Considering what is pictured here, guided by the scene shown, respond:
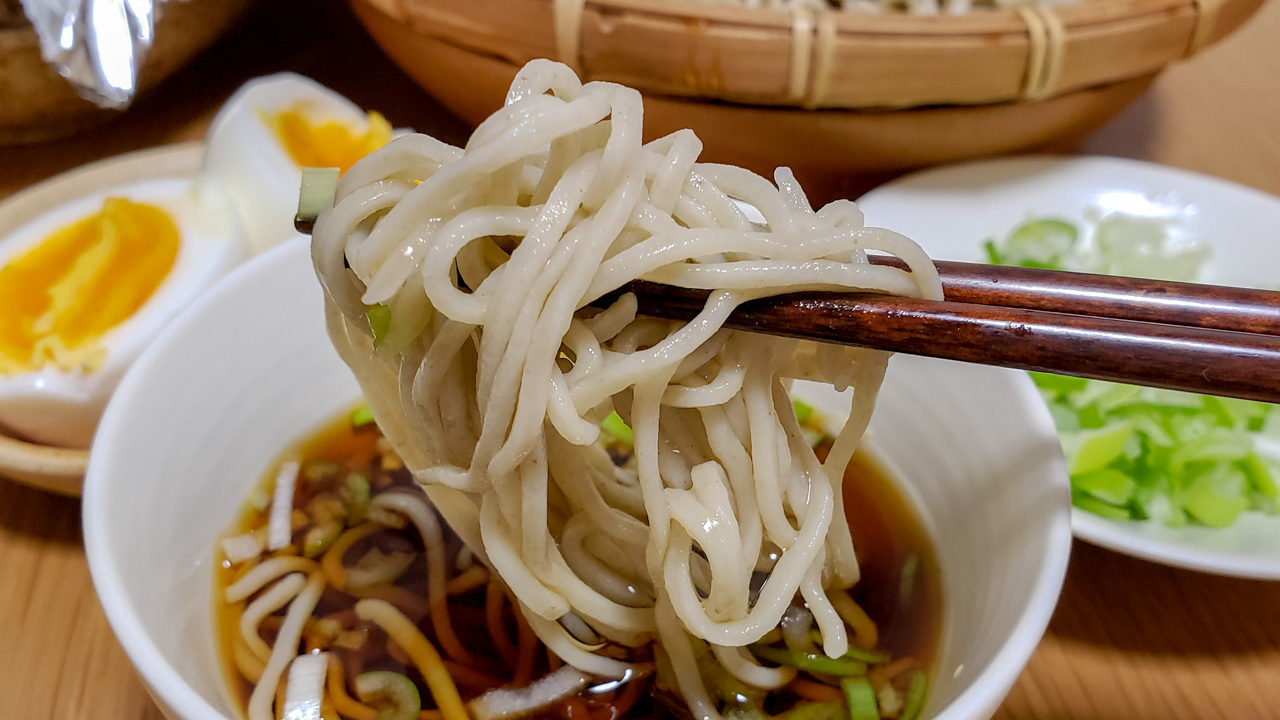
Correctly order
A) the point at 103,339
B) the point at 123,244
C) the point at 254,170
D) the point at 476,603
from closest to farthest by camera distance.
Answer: the point at 476,603 < the point at 103,339 < the point at 123,244 < the point at 254,170

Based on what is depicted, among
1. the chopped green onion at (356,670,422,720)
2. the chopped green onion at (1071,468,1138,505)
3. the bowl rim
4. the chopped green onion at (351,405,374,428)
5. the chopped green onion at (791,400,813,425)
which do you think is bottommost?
the chopped green onion at (356,670,422,720)

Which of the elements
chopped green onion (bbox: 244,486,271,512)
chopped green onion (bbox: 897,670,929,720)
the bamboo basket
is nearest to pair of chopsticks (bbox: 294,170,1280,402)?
chopped green onion (bbox: 897,670,929,720)

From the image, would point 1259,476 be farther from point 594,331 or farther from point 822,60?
point 594,331

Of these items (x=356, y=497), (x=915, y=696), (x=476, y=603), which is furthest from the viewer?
(x=356, y=497)

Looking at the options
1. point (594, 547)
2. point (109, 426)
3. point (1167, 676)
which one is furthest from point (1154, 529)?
point (109, 426)

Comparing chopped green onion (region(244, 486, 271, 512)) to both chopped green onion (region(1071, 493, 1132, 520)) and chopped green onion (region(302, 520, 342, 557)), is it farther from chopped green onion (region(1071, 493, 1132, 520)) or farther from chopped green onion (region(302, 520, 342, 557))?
chopped green onion (region(1071, 493, 1132, 520))

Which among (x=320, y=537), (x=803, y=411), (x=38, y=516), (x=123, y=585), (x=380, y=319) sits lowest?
(x=38, y=516)

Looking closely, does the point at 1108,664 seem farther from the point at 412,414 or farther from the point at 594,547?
the point at 412,414

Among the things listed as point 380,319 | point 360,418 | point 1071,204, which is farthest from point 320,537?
point 1071,204
